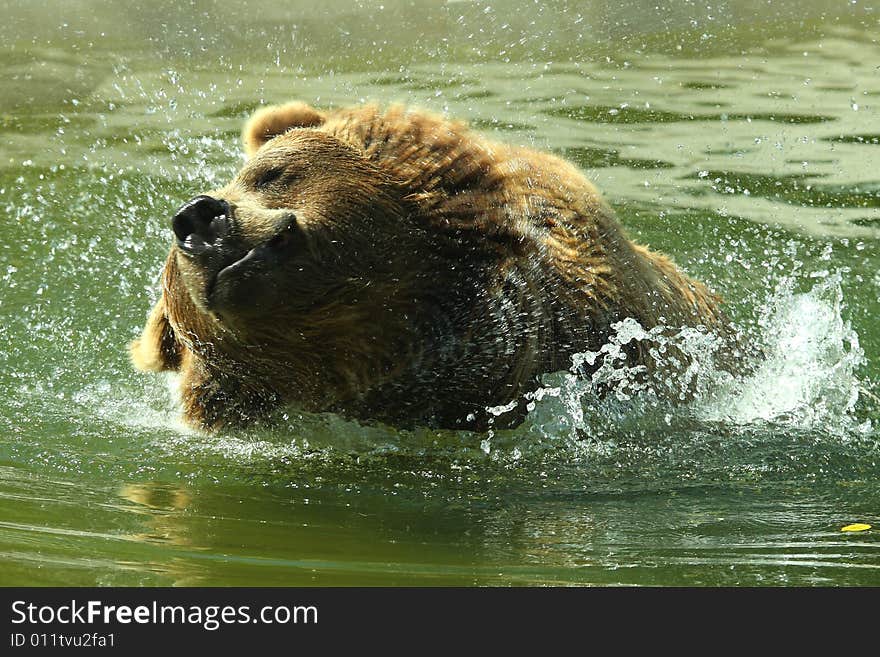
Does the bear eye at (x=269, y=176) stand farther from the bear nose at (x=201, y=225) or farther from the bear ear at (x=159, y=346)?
the bear ear at (x=159, y=346)

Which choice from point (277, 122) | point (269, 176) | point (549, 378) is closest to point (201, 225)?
point (269, 176)

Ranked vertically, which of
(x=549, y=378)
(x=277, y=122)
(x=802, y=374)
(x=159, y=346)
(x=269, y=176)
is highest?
(x=277, y=122)

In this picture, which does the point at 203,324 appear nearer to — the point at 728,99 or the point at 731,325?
the point at 731,325

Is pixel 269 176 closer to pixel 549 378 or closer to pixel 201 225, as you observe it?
pixel 201 225

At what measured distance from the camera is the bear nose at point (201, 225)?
139 inches

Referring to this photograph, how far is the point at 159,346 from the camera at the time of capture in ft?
14.7

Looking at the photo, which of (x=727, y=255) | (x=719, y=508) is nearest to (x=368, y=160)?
(x=719, y=508)

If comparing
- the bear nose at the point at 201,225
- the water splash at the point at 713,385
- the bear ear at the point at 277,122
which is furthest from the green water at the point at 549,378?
the bear ear at the point at 277,122

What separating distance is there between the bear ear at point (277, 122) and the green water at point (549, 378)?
1006 millimetres

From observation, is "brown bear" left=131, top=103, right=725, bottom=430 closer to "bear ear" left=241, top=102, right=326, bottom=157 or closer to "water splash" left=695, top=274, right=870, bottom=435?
"bear ear" left=241, top=102, right=326, bottom=157

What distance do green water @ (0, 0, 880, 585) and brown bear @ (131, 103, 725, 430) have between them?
190 millimetres

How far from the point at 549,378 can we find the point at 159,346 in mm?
1426

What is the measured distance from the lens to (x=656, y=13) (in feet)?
34.9

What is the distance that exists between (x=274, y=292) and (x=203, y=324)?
34cm
